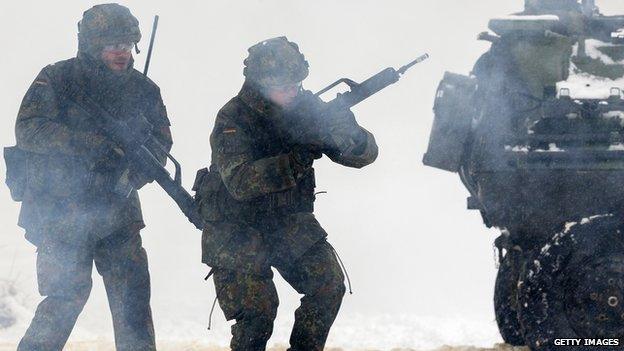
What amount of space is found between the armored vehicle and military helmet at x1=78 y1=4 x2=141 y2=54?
7.21ft

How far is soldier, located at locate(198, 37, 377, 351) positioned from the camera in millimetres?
6027

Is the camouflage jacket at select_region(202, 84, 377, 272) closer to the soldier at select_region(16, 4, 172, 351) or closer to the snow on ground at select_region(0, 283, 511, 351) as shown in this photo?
the soldier at select_region(16, 4, 172, 351)

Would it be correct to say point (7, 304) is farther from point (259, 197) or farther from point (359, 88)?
point (359, 88)

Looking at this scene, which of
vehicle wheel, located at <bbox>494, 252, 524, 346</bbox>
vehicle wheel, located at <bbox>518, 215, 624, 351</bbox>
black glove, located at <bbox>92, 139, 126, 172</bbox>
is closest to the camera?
black glove, located at <bbox>92, 139, 126, 172</bbox>

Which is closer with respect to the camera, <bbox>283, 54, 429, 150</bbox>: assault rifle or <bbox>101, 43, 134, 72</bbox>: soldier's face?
<bbox>283, 54, 429, 150</bbox>: assault rifle

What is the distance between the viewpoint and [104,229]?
6.77m

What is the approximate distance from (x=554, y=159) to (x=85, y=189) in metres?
3.07

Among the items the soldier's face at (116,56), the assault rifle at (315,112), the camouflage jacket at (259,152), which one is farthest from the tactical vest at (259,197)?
the soldier's face at (116,56)

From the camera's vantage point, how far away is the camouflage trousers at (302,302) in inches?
237

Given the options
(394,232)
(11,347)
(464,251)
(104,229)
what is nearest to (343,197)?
(394,232)

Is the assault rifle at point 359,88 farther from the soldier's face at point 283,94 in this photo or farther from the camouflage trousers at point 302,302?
the camouflage trousers at point 302,302

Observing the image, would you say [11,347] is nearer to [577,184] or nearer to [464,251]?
[577,184]

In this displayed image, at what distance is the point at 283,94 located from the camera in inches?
247

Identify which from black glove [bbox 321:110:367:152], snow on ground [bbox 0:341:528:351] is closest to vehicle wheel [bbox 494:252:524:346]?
snow on ground [bbox 0:341:528:351]
